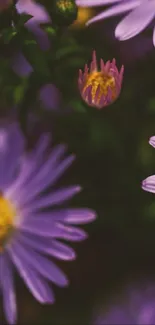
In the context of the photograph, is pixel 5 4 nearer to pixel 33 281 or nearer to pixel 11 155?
pixel 11 155

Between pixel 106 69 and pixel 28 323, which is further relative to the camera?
pixel 28 323

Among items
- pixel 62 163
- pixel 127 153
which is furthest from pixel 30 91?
pixel 127 153

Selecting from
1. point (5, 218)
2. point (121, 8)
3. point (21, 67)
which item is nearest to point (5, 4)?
point (21, 67)

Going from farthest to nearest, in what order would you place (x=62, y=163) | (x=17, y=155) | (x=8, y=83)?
(x=17, y=155) < (x=62, y=163) < (x=8, y=83)

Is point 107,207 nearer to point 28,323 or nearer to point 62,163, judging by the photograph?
point 62,163

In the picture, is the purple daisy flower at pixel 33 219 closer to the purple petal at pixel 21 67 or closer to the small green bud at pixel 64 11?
the purple petal at pixel 21 67
